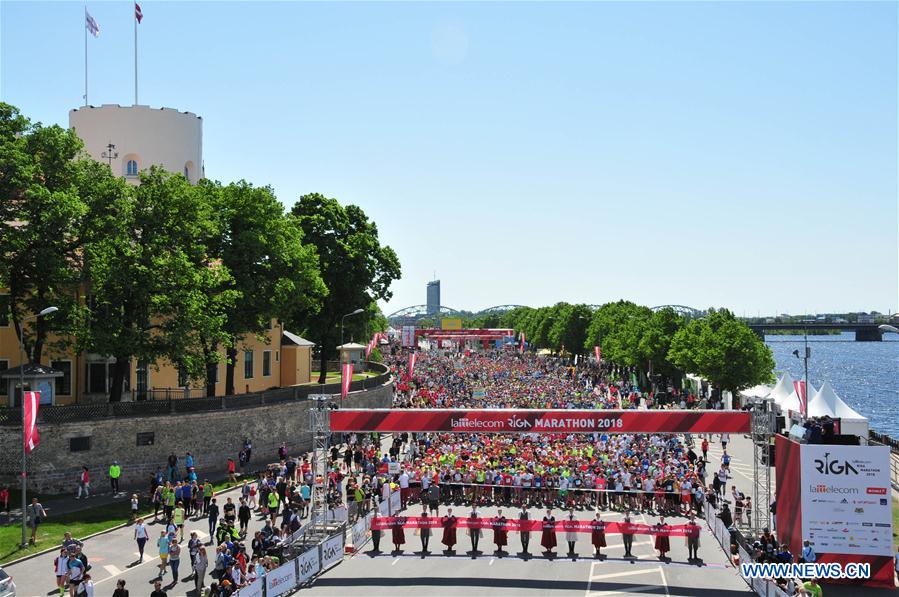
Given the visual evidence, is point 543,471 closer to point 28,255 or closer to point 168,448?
point 168,448

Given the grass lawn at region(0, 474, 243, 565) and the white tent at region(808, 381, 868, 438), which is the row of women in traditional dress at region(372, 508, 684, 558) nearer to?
the grass lawn at region(0, 474, 243, 565)

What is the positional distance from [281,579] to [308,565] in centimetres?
154

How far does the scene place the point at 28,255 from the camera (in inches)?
1144

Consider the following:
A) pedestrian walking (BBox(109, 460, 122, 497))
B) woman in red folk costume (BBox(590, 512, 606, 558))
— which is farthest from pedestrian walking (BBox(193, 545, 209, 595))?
pedestrian walking (BBox(109, 460, 122, 497))

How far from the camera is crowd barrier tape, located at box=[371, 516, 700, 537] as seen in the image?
21448 mm

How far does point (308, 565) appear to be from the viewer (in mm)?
19703

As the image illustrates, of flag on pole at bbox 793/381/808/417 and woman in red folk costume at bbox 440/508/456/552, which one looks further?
flag on pole at bbox 793/381/808/417

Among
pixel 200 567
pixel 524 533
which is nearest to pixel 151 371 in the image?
pixel 200 567

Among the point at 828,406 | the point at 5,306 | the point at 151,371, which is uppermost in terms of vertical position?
the point at 5,306

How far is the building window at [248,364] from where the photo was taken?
47.8 metres

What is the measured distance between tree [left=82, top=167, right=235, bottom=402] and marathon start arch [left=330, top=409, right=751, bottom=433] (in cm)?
1245

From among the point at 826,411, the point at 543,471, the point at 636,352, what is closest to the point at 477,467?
the point at 543,471

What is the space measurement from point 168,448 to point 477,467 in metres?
13.5

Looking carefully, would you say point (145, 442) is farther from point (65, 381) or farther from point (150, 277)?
point (65, 381)
